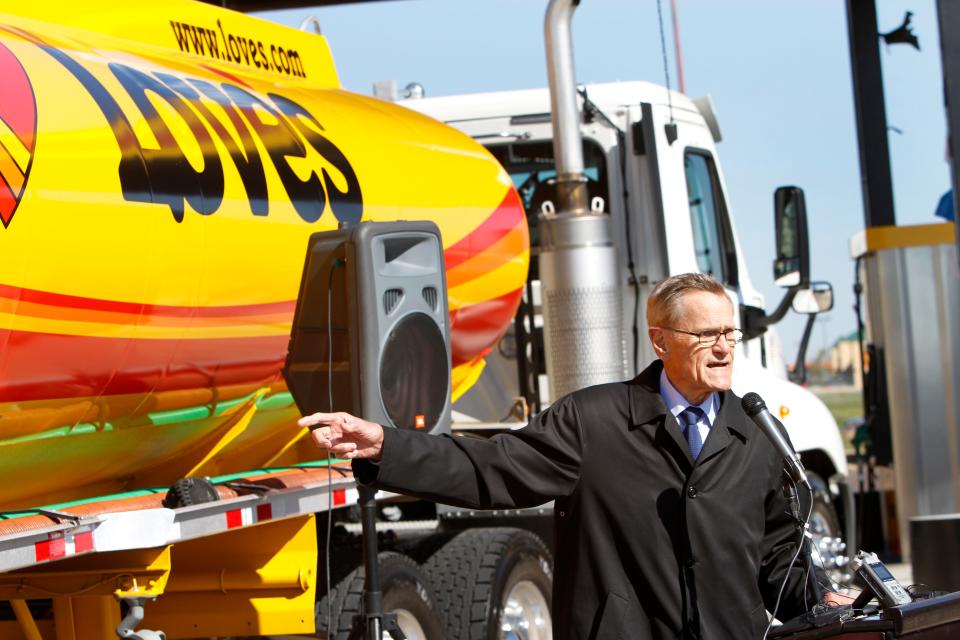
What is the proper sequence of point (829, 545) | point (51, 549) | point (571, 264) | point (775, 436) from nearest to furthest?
1. point (775, 436)
2. point (51, 549)
3. point (571, 264)
4. point (829, 545)

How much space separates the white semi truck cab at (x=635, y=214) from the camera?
26.7ft

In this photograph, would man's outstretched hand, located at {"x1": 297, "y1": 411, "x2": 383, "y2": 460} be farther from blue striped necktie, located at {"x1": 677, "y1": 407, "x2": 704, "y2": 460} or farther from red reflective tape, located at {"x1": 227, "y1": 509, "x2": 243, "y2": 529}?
red reflective tape, located at {"x1": 227, "y1": 509, "x2": 243, "y2": 529}

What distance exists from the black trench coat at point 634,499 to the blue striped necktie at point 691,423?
0.05 meters

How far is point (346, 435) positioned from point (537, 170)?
17.0 ft

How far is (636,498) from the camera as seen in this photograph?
146 inches

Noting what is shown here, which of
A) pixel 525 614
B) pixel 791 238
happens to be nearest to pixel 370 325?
pixel 525 614

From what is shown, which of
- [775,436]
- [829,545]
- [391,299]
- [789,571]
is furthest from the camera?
[829,545]

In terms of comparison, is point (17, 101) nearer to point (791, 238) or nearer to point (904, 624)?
point (904, 624)

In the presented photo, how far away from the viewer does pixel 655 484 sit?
3699 millimetres

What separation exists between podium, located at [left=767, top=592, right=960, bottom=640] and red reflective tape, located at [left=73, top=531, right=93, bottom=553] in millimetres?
1939

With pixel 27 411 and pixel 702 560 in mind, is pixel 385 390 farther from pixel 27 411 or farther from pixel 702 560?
pixel 702 560

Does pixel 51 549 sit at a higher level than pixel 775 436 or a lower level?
lower

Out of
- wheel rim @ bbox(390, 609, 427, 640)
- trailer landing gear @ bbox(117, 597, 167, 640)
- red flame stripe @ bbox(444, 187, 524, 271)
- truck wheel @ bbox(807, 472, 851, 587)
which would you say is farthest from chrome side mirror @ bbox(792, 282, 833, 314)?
trailer landing gear @ bbox(117, 597, 167, 640)

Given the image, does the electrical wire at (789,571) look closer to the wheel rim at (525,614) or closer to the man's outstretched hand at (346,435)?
the man's outstretched hand at (346,435)
